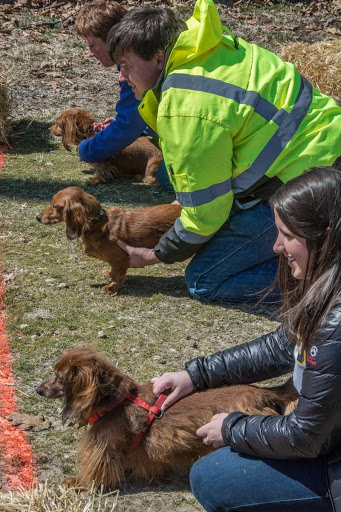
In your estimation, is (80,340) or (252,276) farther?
(252,276)

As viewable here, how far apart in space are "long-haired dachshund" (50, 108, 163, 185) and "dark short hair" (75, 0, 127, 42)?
1.14m

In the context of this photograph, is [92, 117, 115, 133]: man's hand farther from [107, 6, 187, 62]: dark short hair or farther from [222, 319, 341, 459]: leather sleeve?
[222, 319, 341, 459]: leather sleeve

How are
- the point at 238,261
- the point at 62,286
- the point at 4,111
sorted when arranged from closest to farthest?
the point at 238,261
the point at 62,286
the point at 4,111

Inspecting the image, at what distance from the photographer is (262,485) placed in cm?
310

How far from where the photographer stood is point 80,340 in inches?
196

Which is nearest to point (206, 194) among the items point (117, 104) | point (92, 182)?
point (117, 104)

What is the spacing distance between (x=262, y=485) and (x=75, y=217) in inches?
119

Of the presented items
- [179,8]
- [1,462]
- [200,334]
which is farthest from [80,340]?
[179,8]

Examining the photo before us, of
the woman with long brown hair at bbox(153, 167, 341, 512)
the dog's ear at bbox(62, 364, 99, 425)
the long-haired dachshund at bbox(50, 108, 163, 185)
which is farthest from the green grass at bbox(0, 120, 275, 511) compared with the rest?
the long-haired dachshund at bbox(50, 108, 163, 185)

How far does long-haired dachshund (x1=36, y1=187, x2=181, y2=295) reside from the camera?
5664 mm

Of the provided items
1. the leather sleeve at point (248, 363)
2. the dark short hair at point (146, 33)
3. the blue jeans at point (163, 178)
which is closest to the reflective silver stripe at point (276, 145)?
the dark short hair at point (146, 33)

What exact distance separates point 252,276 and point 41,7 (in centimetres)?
902

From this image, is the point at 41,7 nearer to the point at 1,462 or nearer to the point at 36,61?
the point at 36,61

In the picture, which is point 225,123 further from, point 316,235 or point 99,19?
point 99,19
